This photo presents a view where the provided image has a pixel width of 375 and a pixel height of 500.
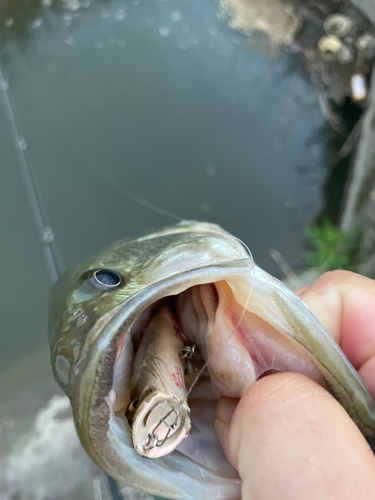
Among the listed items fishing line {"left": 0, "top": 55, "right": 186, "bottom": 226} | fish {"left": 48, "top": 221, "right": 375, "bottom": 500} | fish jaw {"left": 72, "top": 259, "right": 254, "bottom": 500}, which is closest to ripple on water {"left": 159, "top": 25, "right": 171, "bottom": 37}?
fishing line {"left": 0, "top": 55, "right": 186, "bottom": 226}

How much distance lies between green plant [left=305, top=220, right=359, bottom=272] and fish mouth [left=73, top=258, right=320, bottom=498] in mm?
1563

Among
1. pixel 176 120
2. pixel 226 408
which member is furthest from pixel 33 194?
pixel 226 408

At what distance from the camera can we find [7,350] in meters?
1.44

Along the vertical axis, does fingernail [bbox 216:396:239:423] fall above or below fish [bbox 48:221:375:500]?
below

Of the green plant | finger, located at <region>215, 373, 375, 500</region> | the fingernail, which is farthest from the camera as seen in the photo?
the green plant

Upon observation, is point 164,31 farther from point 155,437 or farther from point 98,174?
point 155,437

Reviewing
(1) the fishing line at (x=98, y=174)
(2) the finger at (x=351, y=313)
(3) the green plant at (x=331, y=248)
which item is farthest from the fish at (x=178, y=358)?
(3) the green plant at (x=331, y=248)

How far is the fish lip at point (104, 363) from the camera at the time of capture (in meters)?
0.42

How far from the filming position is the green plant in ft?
6.56

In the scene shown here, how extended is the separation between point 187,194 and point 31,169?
0.86m

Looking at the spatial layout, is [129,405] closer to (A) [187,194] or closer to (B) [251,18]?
(A) [187,194]

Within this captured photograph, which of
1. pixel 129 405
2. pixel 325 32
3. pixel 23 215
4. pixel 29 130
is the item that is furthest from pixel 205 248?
pixel 325 32

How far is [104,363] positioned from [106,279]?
0.22 m

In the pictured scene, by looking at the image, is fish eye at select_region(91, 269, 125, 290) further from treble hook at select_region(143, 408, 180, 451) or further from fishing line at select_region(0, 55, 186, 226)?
fishing line at select_region(0, 55, 186, 226)
